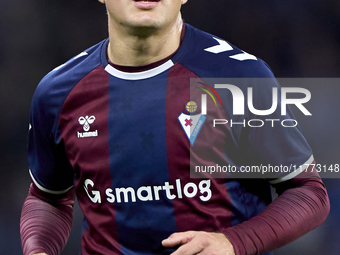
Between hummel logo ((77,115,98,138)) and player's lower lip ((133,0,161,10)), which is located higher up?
player's lower lip ((133,0,161,10))

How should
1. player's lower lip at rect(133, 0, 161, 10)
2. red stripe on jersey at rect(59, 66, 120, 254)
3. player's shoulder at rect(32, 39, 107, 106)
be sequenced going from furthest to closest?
1. player's shoulder at rect(32, 39, 107, 106)
2. red stripe on jersey at rect(59, 66, 120, 254)
3. player's lower lip at rect(133, 0, 161, 10)

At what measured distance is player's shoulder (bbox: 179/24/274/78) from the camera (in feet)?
5.53

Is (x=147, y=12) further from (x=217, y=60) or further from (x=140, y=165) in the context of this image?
(x=140, y=165)

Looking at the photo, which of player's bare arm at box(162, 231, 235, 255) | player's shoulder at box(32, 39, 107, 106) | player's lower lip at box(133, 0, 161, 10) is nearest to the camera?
player's bare arm at box(162, 231, 235, 255)

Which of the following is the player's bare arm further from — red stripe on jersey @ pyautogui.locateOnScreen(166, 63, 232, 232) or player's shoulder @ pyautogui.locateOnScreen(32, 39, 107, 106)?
player's shoulder @ pyautogui.locateOnScreen(32, 39, 107, 106)

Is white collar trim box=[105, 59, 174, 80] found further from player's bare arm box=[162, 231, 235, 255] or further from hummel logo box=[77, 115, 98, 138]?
player's bare arm box=[162, 231, 235, 255]

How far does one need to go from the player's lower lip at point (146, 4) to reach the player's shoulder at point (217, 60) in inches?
8.2

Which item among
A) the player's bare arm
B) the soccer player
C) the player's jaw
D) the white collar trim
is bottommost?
the player's bare arm

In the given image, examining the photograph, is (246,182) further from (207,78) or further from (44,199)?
(44,199)

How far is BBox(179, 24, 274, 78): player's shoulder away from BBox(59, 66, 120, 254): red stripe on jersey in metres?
0.30

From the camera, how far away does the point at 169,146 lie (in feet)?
5.44

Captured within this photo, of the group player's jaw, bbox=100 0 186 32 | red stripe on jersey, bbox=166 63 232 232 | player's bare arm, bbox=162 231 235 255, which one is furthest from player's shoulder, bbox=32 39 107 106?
player's bare arm, bbox=162 231 235 255

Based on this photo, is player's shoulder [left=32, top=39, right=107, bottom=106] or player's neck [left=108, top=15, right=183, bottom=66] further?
player's shoulder [left=32, top=39, right=107, bottom=106]

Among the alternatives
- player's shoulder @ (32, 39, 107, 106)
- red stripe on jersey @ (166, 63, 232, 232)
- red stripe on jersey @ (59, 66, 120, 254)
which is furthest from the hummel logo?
red stripe on jersey @ (166, 63, 232, 232)
